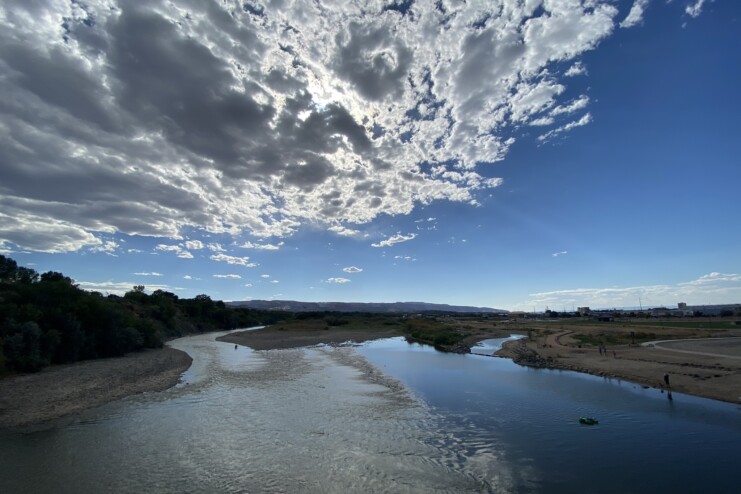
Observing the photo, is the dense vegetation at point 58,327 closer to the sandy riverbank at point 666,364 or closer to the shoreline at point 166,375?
the shoreline at point 166,375

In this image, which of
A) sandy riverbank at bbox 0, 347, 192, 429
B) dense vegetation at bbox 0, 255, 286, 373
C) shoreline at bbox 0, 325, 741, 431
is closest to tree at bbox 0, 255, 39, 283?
dense vegetation at bbox 0, 255, 286, 373

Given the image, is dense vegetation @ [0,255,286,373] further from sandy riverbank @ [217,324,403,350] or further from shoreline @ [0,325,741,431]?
sandy riverbank @ [217,324,403,350]

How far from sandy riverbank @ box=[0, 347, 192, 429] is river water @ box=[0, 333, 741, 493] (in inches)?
75.2

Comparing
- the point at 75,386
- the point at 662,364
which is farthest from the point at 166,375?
the point at 662,364

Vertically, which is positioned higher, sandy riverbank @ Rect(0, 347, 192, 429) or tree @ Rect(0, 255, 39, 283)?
tree @ Rect(0, 255, 39, 283)

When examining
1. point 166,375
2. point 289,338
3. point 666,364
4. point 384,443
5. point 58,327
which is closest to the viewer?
point 384,443

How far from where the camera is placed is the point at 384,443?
659 inches

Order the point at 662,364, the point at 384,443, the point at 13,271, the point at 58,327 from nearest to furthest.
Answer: the point at 384,443 → the point at 662,364 → the point at 58,327 → the point at 13,271

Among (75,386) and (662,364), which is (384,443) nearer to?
(75,386)

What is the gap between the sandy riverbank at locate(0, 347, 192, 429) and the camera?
20.6m

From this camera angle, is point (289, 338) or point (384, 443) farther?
point (289, 338)

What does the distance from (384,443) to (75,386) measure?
23.1 metres

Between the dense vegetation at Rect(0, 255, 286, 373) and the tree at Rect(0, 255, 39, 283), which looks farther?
the tree at Rect(0, 255, 39, 283)

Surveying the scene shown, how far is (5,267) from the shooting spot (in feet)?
228
